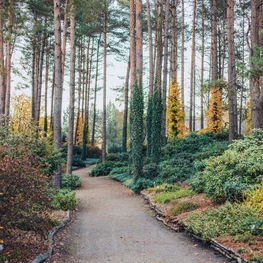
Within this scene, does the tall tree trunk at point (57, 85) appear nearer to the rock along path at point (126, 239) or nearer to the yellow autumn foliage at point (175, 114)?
the rock along path at point (126, 239)

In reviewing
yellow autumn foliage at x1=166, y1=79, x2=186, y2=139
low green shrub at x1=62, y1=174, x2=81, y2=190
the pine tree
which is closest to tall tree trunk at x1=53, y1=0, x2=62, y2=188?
low green shrub at x1=62, y1=174, x2=81, y2=190

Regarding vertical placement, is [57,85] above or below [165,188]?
above

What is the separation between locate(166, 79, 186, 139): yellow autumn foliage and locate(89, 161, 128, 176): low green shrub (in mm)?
4170

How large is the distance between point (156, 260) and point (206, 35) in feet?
89.3

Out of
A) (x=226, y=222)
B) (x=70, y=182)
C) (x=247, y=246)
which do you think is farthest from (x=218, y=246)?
(x=70, y=182)

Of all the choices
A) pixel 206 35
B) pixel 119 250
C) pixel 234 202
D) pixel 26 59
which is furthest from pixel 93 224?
pixel 206 35

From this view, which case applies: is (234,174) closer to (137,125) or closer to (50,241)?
(50,241)

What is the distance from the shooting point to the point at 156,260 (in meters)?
6.91

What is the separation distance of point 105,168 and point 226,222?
17631mm

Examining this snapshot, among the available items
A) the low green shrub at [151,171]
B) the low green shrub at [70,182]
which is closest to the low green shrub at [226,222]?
the low green shrub at [151,171]

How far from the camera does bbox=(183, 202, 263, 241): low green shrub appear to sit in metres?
7.52

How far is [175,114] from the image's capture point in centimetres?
2419

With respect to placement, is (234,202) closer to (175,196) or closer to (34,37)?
(175,196)

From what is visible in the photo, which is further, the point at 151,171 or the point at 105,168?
the point at 105,168
